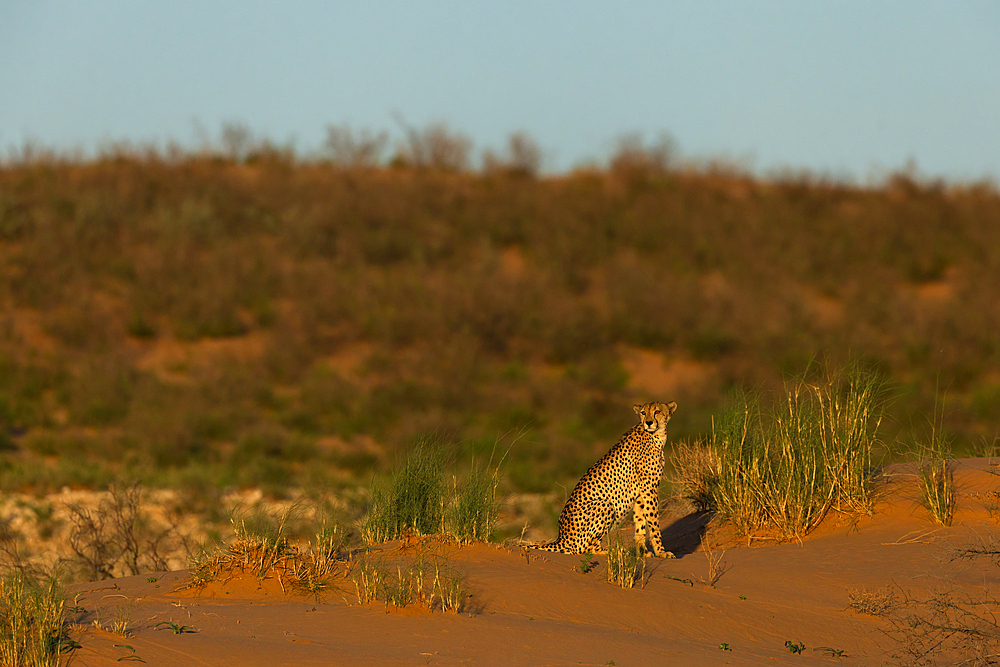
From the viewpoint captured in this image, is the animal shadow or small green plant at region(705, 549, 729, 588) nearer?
small green plant at region(705, 549, 729, 588)

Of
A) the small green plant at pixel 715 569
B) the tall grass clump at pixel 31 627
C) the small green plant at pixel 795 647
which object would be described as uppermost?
the tall grass clump at pixel 31 627

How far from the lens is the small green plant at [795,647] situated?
5.12 metres

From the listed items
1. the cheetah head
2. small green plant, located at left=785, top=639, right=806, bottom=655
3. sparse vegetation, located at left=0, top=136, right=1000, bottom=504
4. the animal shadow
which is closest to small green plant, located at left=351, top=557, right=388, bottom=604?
small green plant, located at left=785, top=639, right=806, bottom=655

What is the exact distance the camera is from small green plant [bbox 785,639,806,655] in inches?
202

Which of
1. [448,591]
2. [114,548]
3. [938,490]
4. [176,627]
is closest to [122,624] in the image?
[176,627]

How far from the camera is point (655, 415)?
6.89 meters

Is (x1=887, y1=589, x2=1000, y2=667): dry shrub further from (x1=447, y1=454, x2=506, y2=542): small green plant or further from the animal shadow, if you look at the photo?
(x1=447, y1=454, x2=506, y2=542): small green plant

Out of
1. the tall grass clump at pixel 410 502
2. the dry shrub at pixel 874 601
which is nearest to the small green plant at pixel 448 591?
the tall grass clump at pixel 410 502

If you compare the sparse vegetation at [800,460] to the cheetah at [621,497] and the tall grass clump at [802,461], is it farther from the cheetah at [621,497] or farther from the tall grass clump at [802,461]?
the cheetah at [621,497]

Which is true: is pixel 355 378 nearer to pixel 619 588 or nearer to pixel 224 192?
pixel 224 192

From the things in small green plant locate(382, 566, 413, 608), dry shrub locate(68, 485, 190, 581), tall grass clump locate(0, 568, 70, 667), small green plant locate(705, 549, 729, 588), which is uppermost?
tall grass clump locate(0, 568, 70, 667)

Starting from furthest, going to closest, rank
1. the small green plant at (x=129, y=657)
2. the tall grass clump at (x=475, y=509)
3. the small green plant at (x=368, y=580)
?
the tall grass clump at (x=475, y=509) → the small green plant at (x=368, y=580) → the small green plant at (x=129, y=657)

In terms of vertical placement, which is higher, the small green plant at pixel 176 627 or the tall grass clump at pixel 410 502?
the tall grass clump at pixel 410 502

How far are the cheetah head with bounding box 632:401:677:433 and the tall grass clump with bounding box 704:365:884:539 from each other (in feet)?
2.80
